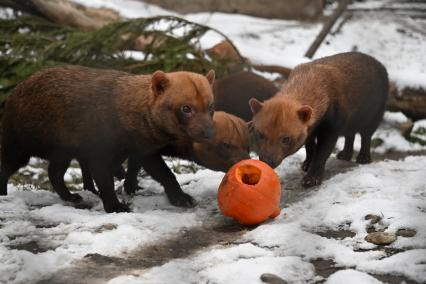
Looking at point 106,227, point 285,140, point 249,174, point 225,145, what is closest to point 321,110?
point 285,140

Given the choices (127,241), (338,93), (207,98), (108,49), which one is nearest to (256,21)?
(108,49)

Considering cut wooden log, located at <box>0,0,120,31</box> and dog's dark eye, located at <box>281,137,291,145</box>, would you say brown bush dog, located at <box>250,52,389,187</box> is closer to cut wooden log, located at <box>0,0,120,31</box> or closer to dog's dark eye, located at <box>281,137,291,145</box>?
dog's dark eye, located at <box>281,137,291,145</box>

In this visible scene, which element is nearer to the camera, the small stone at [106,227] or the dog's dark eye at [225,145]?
the small stone at [106,227]

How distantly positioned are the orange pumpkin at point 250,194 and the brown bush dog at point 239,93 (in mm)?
3248

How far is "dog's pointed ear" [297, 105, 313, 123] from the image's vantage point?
6.14 metres

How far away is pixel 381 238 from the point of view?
448 cm

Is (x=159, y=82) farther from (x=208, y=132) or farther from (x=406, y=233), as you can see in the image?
(x=406, y=233)

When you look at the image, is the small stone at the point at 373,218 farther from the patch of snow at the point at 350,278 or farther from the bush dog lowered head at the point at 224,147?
the bush dog lowered head at the point at 224,147

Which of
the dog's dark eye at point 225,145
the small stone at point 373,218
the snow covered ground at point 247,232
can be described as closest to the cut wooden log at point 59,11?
the snow covered ground at point 247,232

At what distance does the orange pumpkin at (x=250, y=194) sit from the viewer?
512 centimetres

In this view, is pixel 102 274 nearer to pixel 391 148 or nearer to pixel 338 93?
pixel 338 93

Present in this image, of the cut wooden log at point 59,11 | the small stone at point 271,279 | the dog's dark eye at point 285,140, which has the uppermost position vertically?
the cut wooden log at point 59,11

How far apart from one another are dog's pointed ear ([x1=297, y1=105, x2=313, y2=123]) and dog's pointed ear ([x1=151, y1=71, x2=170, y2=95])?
4.82 ft

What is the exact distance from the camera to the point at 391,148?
9906 mm
